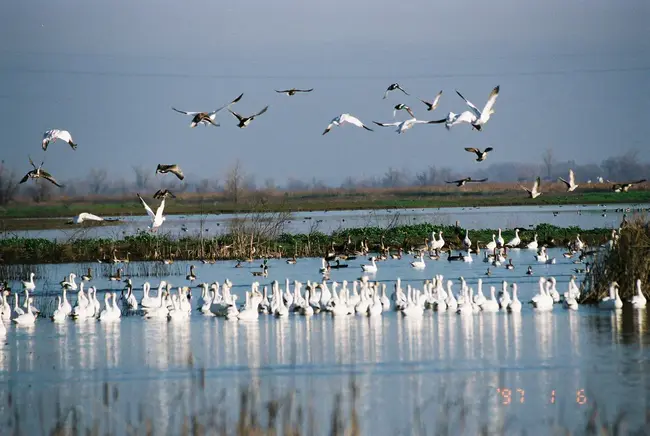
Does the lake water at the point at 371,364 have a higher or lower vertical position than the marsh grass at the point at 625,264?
lower

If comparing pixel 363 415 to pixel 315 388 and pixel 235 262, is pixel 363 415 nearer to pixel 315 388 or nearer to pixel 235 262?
pixel 315 388

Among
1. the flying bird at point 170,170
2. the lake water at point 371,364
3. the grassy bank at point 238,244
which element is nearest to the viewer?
the lake water at point 371,364

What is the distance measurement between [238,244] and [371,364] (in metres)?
21.5

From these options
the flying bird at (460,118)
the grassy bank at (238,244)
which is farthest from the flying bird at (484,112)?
the grassy bank at (238,244)

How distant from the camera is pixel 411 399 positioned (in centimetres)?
1520

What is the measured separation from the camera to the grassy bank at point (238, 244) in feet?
127

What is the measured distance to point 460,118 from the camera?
72.4 ft

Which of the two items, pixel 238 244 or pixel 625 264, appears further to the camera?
pixel 238 244

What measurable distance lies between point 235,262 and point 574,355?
21.3 meters

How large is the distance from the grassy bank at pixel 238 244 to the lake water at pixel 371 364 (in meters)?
14.8

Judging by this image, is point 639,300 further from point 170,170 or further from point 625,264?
point 170,170
